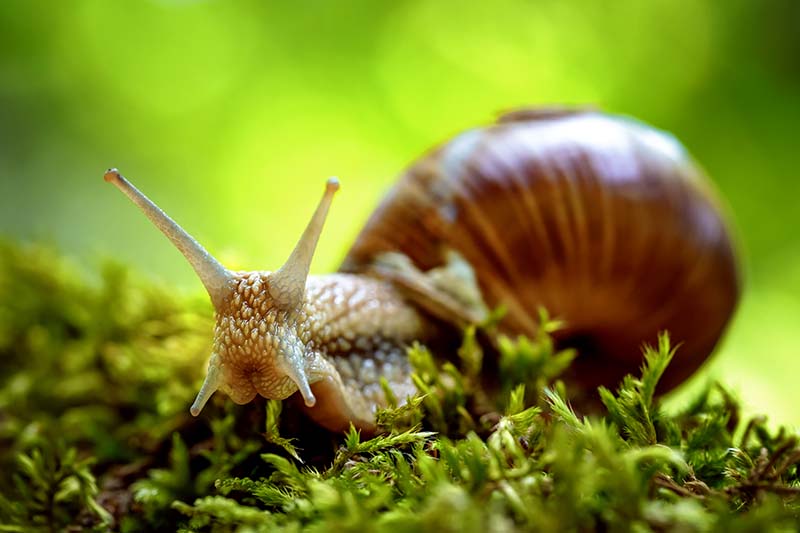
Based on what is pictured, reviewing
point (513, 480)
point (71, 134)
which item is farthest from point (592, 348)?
point (71, 134)

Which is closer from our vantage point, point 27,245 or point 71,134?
point 27,245

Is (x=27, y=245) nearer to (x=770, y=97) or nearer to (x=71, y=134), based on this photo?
(x=71, y=134)

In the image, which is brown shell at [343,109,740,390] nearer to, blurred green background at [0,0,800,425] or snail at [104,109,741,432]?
snail at [104,109,741,432]

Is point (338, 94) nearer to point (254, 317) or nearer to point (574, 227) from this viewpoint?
point (574, 227)

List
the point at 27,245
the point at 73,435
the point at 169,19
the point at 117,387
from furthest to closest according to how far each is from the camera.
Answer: the point at 169,19, the point at 27,245, the point at 117,387, the point at 73,435

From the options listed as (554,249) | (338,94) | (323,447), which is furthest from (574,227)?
(338,94)

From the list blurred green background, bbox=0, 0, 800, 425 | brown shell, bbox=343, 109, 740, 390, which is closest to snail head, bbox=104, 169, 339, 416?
brown shell, bbox=343, 109, 740, 390
